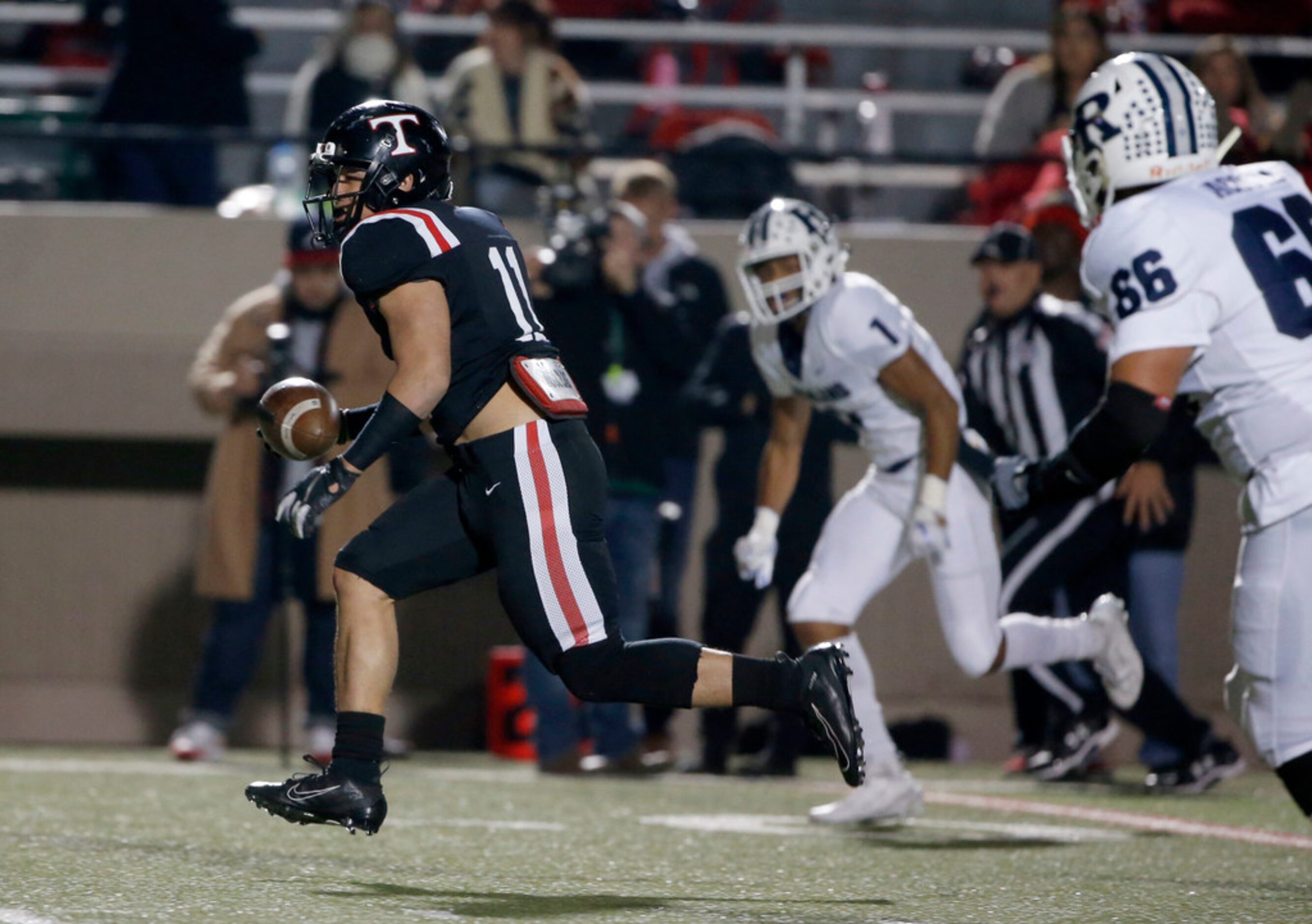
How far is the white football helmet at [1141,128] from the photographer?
4.15 meters

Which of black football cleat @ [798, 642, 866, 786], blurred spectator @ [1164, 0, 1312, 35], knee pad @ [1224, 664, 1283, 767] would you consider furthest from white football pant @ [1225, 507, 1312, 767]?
blurred spectator @ [1164, 0, 1312, 35]

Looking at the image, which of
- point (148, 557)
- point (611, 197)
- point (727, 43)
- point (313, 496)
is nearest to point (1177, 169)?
point (313, 496)

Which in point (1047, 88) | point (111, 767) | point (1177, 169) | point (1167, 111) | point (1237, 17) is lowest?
point (111, 767)

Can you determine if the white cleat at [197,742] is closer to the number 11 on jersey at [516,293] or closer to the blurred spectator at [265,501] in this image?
the blurred spectator at [265,501]

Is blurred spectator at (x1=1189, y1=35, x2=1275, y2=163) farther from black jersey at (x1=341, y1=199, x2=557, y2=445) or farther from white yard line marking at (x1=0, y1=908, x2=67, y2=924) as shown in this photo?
white yard line marking at (x1=0, y1=908, x2=67, y2=924)

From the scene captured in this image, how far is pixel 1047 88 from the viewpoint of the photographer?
9.18m

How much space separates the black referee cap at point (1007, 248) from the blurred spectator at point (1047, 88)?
1.49 metres

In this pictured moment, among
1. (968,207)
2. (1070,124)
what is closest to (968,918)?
(1070,124)

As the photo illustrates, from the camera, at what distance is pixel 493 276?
14.8 feet

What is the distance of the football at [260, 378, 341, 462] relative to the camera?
4.60 metres

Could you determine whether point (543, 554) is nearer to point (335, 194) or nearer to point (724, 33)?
point (335, 194)

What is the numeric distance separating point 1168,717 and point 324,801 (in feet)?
11.9

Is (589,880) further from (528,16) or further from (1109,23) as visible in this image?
(1109,23)

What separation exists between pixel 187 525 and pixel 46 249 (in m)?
1.30
